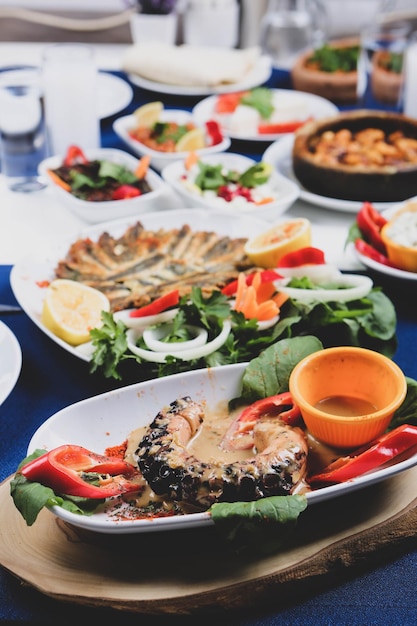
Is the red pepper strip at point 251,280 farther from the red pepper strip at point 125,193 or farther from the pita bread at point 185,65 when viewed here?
the pita bread at point 185,65

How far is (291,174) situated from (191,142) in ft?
1.17

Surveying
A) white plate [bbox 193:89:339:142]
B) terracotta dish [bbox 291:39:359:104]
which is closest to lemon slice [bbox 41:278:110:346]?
white plate [bbox 193:89:339:142]

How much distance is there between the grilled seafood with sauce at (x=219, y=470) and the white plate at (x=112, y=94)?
7.10 feet

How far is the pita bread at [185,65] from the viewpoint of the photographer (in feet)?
11.1

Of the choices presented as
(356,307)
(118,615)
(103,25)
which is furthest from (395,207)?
(103,25)

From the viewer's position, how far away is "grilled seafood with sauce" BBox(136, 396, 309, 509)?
117 centimetres

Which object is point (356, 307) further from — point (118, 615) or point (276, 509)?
point (118, 615)

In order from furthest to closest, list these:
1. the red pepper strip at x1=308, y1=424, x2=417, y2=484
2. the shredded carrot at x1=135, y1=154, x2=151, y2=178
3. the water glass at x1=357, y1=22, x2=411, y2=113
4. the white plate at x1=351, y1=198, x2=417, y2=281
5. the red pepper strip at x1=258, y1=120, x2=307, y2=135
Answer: the water glass at x1=357, y1=22, x2=411, y2=113 < the red pepper strip at x1=258, y1=120, x2=307, y2=135 < the shredded carrot at x1=135, y1=154, x2=151, y2=178 < the white plate at x1=351, y1=198, x2=417, y2=281 < the red pepper strip at x1=308, y1=424, x2=417, y2=484

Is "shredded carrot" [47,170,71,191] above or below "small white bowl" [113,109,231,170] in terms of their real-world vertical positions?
below

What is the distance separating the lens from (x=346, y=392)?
4.63 feet

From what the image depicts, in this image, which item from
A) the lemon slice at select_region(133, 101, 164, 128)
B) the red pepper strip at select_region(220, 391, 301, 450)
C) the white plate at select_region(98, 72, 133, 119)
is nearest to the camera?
the red pepper strip at select_region(220, 391, 301, 450)

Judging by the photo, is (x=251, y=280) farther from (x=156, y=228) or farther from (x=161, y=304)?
(x=156, y=228)

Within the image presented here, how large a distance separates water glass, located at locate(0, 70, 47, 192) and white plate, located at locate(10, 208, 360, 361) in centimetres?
68

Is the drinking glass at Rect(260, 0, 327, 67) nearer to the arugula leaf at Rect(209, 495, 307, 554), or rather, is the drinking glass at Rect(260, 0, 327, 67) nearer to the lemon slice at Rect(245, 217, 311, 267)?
the lemon slice at Rect(245, 217, 311, 267)
